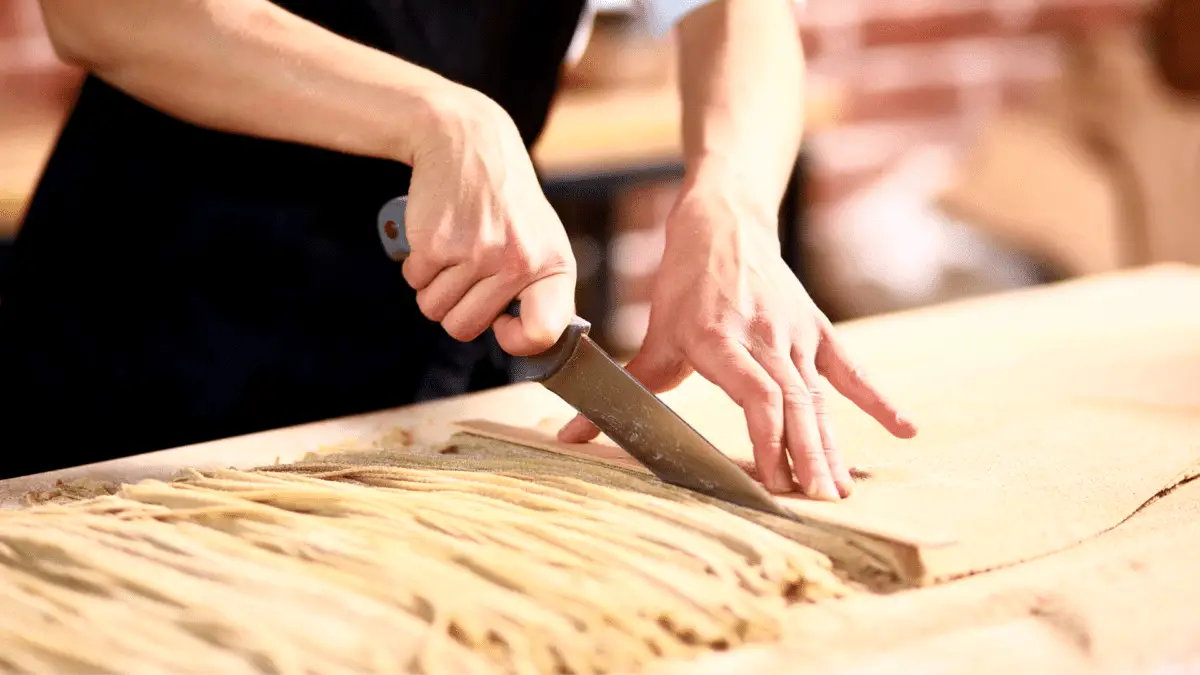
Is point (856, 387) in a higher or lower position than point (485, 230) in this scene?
lower

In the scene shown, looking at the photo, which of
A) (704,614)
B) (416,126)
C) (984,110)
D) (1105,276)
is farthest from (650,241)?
(704,614)

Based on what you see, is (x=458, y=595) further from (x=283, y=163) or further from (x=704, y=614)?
(x=283, y=163)

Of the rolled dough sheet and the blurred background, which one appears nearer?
the rolled dough sheet

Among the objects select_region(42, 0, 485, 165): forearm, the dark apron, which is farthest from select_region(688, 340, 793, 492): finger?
the dark apron

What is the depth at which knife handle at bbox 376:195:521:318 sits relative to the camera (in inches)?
32.3

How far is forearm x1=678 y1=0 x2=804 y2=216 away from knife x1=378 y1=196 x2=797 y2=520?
0.82ft

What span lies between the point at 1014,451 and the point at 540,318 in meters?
0.34

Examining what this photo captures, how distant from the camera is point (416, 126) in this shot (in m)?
0.81

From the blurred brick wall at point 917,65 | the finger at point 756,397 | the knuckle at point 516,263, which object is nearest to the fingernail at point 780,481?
the finger at point 756,397

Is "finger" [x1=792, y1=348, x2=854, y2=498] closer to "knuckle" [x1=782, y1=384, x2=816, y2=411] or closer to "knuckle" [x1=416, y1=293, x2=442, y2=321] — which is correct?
"knuckle" [x1=782, y1=384, x2=816, y2=411]

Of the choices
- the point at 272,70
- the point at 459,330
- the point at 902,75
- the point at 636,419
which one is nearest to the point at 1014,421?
the point at 636,419

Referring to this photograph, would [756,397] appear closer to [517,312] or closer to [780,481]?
[780,481]

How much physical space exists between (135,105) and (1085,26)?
237cm

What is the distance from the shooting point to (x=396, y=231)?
2.73 feet
